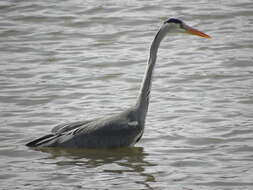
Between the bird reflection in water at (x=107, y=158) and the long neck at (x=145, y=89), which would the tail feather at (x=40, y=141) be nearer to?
the bird reflection in water at (x=107, y=158)

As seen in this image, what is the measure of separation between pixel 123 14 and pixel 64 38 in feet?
6.59

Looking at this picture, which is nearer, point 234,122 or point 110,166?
point 110,166

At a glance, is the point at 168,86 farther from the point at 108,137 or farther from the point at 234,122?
the point at 108,137

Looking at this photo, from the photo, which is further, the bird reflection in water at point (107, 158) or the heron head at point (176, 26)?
the heron head at point (176, 26)

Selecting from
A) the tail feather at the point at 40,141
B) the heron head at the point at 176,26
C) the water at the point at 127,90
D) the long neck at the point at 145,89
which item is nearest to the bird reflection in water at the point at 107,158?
the water at the point at 127,90

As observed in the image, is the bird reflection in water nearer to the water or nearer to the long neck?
the water

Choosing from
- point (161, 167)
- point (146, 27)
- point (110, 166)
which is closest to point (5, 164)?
point (110, 166)

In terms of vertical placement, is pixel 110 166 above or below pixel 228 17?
below

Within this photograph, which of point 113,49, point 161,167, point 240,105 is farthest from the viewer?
point 113,49

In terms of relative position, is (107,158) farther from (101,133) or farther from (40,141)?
(40,141)

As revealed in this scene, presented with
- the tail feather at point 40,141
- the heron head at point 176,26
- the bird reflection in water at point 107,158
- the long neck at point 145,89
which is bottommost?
the bird reflection in water at point 107,158

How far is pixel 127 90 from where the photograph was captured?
1144 cm

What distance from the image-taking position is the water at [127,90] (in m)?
8.05

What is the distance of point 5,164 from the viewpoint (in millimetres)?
8430
